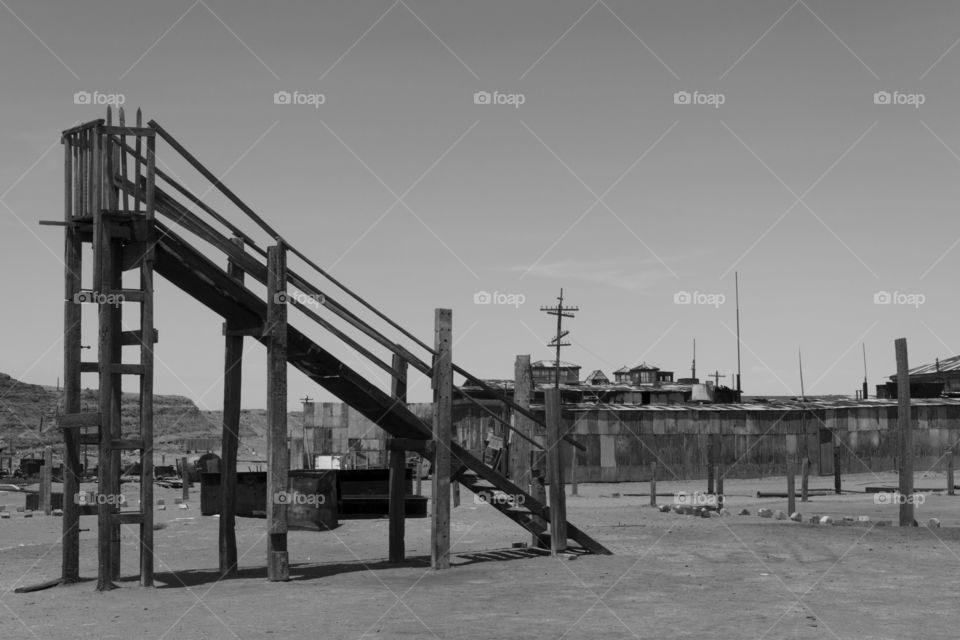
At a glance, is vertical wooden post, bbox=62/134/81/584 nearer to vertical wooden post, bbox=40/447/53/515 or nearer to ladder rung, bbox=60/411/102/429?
ladder rung, bbox=60/411/102/429

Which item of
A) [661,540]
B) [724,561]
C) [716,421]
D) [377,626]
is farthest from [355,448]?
[377,626]

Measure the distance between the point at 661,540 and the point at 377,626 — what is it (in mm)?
9009

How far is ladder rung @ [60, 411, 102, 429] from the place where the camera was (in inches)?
659

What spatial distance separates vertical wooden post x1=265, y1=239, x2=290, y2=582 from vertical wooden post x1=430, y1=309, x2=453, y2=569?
93.9 inches

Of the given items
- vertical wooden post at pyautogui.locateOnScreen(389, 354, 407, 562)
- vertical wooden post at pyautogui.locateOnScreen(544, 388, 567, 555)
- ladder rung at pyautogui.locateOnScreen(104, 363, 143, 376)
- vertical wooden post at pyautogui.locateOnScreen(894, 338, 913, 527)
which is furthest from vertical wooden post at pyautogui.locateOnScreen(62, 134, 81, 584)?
vertical wooden post at pyautogui.locateOnScreen(894, 338, 913, 527)

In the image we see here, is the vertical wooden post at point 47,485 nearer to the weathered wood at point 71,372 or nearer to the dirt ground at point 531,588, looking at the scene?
the dirt ground at point 531,588

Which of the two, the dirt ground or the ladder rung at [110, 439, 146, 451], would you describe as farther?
the ladder rung at [110, 439, 146, 451]

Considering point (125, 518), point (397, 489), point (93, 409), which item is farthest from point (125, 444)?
point (93, 409)

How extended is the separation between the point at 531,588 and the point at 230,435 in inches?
225

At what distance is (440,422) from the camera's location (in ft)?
60.2

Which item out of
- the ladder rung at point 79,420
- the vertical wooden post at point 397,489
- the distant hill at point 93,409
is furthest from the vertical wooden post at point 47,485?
the distant hill at point 93,409

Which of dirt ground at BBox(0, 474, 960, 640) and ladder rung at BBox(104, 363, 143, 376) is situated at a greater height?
ladder rung at BBox(104, 363, 143, 376)

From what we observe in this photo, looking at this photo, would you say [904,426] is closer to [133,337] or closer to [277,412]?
[277,412]

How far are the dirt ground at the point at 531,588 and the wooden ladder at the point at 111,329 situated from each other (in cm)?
93
